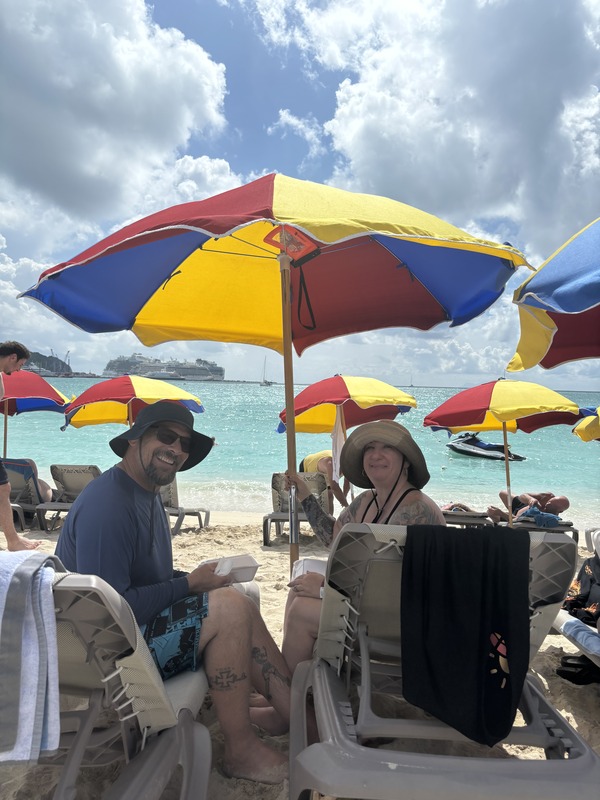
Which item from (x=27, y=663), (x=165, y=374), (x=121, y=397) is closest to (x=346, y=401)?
(x=121, y=397)

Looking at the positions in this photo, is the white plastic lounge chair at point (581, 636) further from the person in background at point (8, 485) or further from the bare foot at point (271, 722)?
the person in background at point (8, 485)

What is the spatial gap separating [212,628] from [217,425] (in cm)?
4045

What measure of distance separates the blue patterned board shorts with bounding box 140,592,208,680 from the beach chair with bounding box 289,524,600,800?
46 cm

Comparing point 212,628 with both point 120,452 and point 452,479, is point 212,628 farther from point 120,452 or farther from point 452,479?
point 452,479

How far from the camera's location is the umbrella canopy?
6.60m

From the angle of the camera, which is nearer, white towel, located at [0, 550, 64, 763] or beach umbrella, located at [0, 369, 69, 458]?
white towel, located at [0, 550, 64, 763]

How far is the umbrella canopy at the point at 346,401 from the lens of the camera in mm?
6602

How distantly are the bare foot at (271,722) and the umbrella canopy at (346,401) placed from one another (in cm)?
385

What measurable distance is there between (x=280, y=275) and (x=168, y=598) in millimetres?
2090

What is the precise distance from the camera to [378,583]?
5.80 feet

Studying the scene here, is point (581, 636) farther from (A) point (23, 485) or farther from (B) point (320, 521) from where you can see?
(A) point (23, 485)

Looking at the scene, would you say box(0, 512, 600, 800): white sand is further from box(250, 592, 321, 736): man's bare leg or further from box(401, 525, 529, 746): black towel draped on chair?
box(401, 525, 529, 746): black towel draped on chair

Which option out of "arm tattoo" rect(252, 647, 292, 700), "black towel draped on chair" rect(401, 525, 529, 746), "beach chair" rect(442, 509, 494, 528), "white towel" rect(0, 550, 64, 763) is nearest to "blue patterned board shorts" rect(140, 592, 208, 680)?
"arm tattoo" rect(252, 647, 292, 700)

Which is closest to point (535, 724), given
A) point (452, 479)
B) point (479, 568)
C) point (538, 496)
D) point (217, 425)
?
point (479, 568)
